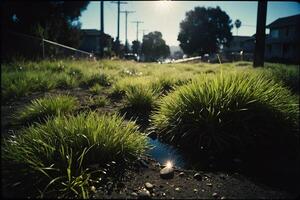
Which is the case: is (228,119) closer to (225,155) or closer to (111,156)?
(225,155)

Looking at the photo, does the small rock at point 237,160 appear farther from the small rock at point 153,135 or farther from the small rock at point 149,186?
the small rock at point 153,135

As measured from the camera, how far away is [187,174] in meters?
2.64

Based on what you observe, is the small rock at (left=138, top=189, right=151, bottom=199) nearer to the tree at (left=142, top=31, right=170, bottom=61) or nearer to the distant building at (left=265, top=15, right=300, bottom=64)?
the distant building at (left=265, top=15, right=300, bottom=64)

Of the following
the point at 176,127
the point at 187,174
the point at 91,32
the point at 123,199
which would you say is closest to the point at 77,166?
the point at 123,199

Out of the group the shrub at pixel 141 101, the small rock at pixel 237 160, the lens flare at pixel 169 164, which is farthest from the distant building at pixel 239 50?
the lens flare at pixel 169 164

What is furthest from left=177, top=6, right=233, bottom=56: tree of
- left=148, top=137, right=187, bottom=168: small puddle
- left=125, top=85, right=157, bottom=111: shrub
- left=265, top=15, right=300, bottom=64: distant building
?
left=148, top=137, right=187, bottom=168: small puddle

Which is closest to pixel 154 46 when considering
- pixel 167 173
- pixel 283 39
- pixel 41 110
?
pixel 283 39

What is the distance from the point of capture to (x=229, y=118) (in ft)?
11.2

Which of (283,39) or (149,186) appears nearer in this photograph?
(149,186)

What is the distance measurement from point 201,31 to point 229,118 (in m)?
60.0

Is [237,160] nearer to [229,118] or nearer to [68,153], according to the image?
[229,118]

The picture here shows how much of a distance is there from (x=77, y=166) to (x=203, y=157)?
4.72 ft

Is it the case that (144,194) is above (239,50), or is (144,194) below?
below

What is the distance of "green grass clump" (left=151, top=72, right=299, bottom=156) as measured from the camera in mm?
3283
